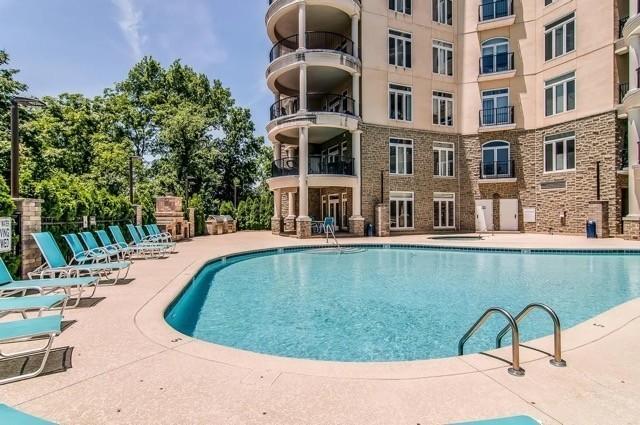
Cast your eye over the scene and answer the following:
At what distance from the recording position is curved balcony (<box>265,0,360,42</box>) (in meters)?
19.0

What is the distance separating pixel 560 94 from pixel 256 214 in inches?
873

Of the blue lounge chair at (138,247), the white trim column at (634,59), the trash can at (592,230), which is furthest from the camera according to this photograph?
the trash can at (592,230)

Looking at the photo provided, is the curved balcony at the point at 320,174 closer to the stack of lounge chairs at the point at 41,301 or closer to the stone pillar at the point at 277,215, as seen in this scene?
the stone pillar at the point at 277,215

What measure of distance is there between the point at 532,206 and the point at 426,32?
1250 cm

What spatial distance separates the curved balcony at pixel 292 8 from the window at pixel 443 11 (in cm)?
566

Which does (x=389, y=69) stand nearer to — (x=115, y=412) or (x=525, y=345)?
(x=525, y=345)

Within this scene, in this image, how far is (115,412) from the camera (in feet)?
8.23

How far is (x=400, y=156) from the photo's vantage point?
21.6m

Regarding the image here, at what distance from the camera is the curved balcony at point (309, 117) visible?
62.4ft

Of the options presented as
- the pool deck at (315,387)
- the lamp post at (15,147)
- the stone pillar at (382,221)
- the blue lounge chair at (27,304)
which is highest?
the lamp post at (15,147)

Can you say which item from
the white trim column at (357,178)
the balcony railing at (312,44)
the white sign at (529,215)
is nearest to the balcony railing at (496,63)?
the white sign at (529,215)

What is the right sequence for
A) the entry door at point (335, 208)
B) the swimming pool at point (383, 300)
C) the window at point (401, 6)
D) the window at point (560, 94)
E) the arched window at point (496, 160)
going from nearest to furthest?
the swimming pool at point (383, 300)
the window at point (560, 94)
the window at point (401, 6)
the arched window at point (496, 160)
the entry door at point (335, 208)

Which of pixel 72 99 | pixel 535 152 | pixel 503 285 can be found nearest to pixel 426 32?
pixel 535 152

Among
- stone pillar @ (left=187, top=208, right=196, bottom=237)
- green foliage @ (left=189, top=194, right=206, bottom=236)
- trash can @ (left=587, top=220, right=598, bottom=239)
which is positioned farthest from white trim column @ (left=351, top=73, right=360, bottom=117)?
trash can @ (left=587, top=220, right=598, bottom=239)
